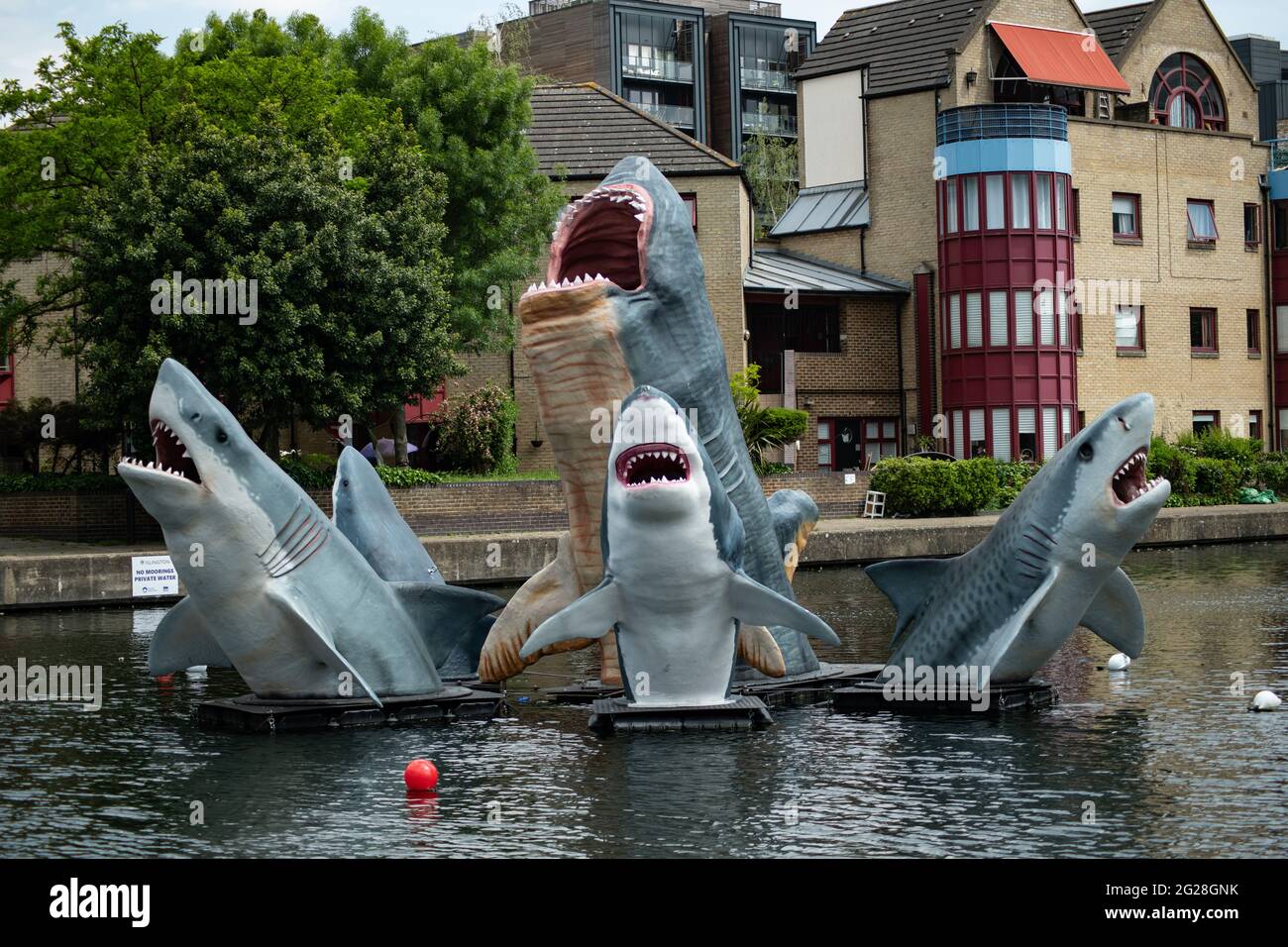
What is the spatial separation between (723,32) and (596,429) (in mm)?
88857

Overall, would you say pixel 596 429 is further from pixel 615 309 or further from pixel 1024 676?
pixel 1024 676

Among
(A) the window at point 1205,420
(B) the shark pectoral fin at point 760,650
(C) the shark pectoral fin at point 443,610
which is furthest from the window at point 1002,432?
(B) the shark pectoral fin at point 760,650

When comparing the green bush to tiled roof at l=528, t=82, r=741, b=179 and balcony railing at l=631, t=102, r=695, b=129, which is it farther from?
balcony railing at l=631, t=102, r=695, b=129

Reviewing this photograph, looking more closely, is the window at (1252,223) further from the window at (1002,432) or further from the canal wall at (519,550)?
the canal wall at (519,550)

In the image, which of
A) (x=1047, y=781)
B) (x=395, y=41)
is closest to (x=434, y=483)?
(x=395, y=41)

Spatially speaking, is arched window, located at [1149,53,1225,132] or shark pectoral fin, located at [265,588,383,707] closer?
shark pectoral fin, located at [265,588,383,707]

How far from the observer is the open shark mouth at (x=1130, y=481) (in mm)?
15250

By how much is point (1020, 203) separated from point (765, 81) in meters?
46.1

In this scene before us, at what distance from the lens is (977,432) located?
57.8 meters

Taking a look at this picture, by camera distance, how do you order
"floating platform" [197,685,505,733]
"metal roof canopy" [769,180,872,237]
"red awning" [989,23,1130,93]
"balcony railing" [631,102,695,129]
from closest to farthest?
1. "floating platform" [197,685,505,733]
2. "red awning" [989,23,1130,93]
3. "metal roof canopy" [769,180,872,237]
4. "balcony railing" [631,102,695,129]

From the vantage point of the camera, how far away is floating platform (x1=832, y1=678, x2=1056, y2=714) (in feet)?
51.8

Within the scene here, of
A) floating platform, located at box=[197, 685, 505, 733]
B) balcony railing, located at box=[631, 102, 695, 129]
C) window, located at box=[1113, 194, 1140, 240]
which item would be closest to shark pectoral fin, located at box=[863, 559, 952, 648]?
floating platform, located at box=[197, 685, 505, 733]

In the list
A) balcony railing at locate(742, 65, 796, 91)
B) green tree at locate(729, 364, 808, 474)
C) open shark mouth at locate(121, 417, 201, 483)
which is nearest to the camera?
open shark mouth at locate(121, 417, 201, 483)

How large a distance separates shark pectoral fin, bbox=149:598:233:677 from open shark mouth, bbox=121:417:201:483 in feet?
4.90
